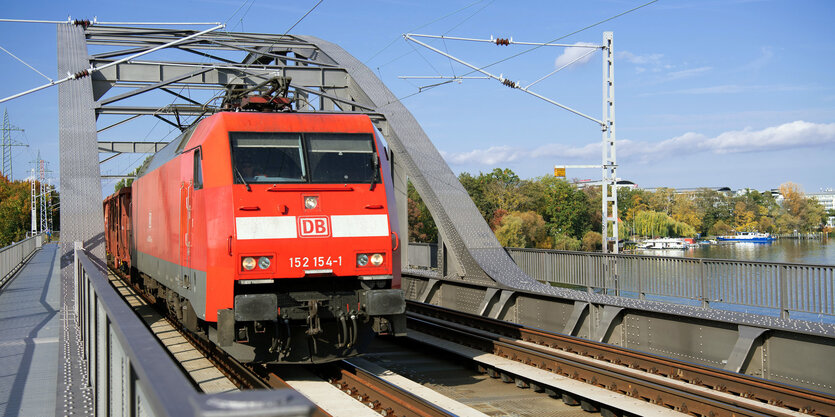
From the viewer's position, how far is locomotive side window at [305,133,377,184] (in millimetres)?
9570

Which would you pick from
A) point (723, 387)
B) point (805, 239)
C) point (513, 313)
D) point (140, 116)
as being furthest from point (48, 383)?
point (805, 239)

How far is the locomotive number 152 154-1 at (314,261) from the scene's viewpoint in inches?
351

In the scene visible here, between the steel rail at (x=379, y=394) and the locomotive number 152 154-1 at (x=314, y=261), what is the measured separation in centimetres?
151

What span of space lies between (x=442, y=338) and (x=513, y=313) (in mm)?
2364

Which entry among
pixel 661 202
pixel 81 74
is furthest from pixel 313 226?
pixel 661 202

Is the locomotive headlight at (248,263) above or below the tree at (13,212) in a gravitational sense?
below

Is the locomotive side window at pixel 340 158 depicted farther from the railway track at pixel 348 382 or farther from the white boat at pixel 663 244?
the white boat at pixel 663 244

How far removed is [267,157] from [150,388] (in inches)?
297

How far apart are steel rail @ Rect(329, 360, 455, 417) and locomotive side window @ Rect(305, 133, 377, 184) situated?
253 cm

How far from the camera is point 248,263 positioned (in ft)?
28.7

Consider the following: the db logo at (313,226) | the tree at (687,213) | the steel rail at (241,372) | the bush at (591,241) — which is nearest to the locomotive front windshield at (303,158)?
the db logo at (313,226)

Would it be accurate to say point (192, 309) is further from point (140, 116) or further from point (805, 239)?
point (805, 239)

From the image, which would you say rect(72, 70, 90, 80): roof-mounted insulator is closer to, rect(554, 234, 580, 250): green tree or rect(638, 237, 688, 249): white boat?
rect(638, 237, 688, 249): white boat

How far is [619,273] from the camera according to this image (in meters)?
15.5
